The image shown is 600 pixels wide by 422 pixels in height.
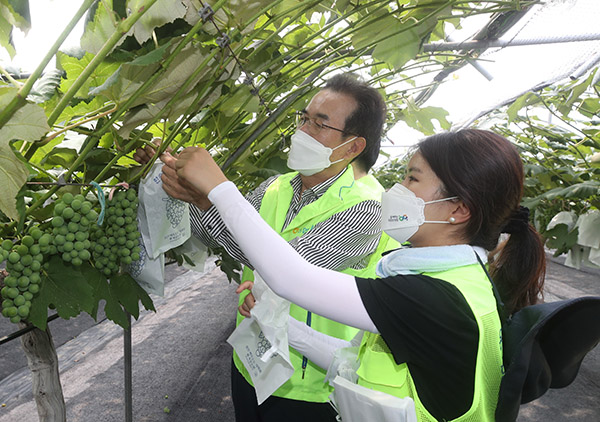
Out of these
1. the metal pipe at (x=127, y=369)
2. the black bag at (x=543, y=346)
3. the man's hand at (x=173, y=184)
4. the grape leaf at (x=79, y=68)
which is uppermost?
the grape leaf at (x=79, y=68)

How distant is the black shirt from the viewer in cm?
77

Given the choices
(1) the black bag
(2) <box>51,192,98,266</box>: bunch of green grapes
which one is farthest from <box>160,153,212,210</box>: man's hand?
(1) the black bag

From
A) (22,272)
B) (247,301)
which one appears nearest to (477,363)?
(247,301)

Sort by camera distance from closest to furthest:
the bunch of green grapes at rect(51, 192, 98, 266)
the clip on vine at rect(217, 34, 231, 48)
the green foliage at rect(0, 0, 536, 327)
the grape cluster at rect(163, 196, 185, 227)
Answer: the green foliage at rect(0, 0, 536, 327)
the clip on vine at rect(217, 34, 231, 48)
the bunch of green grapes at rect(51, 192, 98, 266)
the grape cluster at rect(163, 196, 185, 227)

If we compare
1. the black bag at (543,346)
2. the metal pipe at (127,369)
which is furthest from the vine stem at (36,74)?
the metal pipe at (127,369)

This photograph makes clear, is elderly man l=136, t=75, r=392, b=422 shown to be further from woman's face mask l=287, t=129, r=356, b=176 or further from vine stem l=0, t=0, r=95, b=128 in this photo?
vine stem l=0, t=0, r=95, b=128

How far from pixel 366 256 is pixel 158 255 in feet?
2.04

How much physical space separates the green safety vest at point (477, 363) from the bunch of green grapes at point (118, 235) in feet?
1.81

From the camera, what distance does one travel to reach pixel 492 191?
911mm

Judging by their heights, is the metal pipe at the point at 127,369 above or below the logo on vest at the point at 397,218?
below

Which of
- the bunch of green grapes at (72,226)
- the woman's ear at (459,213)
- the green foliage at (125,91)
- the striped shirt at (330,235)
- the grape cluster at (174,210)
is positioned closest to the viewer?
the green foliage at (125,91)

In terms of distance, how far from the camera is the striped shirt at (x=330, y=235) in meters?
1.17

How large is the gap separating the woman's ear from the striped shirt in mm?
326

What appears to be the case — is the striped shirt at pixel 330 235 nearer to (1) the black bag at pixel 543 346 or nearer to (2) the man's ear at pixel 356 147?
(2) the man's ear at pixel 356 147
